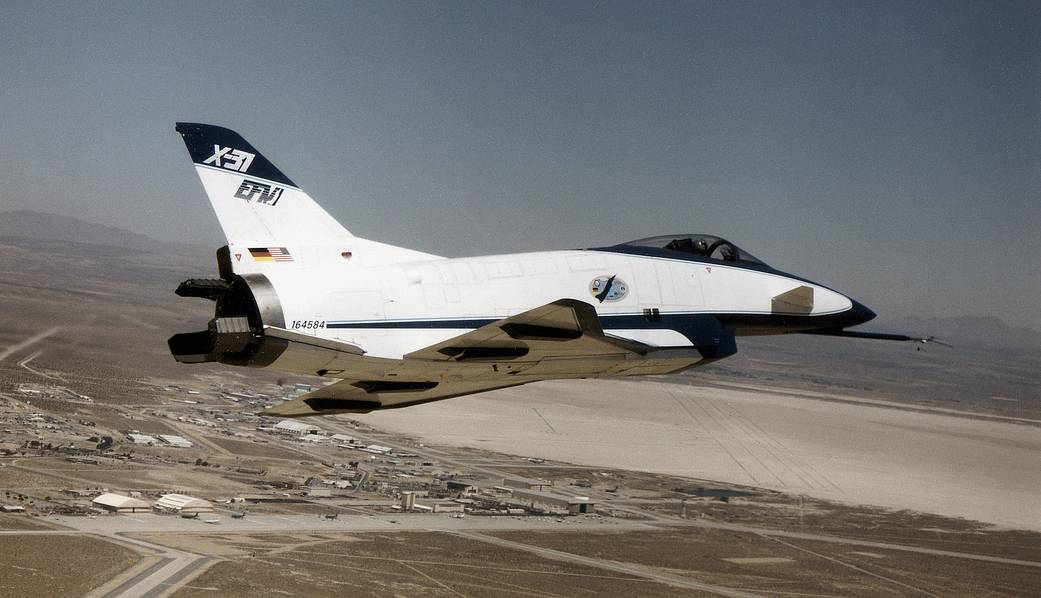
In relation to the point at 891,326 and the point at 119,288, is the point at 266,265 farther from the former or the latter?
the point at 891,326

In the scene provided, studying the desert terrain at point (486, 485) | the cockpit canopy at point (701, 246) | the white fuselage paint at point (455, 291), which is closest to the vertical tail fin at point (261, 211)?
the white fuselage paint at point (455, 291)

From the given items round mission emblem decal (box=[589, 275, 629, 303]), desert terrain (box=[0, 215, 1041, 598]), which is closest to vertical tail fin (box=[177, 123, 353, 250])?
round mission emblem decal (box=[589, 275, 629, 303])

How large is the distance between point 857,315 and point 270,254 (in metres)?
12.1

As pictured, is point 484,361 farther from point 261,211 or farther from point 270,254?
point 261,211

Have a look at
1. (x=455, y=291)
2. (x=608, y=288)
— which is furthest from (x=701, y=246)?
(x=455, y=291)

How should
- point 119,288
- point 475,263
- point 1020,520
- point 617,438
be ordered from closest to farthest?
1. point 475,263
2. point 1020,520
3. point 617,438
4. point 119,288

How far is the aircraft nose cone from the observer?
731 inches

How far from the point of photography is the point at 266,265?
1362 centimetres

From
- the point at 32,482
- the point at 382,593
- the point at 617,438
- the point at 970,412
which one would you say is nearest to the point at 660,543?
the point at 617,438

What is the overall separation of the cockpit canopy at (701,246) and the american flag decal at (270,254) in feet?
21.5

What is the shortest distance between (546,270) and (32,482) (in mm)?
46337

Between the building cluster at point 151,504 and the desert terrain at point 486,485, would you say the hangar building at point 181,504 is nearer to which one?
the building cluster at point 151,504

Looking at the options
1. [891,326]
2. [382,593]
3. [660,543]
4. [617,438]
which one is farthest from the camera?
[891,326]

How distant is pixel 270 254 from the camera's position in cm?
1386
